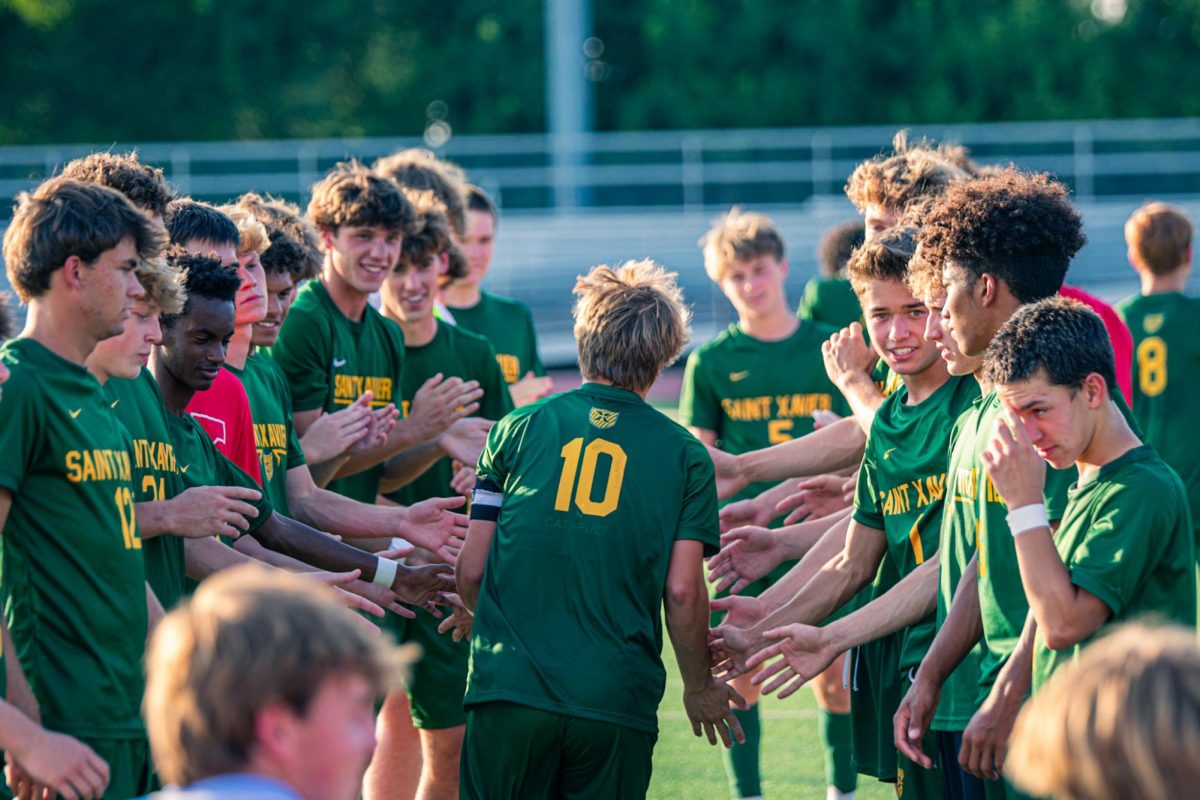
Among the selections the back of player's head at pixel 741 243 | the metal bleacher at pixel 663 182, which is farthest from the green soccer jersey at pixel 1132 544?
the metal bleacher at pixel 663 182

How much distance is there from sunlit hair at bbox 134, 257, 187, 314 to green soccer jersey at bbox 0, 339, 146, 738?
1.31ft

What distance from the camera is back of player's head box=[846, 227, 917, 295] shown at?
16.5 feet

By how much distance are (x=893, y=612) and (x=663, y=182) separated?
25.0 meters

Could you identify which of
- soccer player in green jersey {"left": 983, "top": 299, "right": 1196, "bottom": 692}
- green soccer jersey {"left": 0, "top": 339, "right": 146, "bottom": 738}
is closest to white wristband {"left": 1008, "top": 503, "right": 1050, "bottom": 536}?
soccer player in green jersey {"left": 983, "top": 299, "right": 1196, "bottom": 692}

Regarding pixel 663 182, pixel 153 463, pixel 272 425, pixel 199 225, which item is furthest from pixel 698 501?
pixel 663 182

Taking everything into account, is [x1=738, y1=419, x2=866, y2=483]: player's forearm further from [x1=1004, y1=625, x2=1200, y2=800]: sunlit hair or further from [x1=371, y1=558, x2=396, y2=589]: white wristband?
[x1=1004, y1=625, x2=1200, y2=800]: sunlit hair

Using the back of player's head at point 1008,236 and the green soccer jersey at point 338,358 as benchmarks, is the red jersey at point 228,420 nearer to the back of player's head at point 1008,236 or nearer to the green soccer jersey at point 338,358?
the green soccer jersey at point 338,358

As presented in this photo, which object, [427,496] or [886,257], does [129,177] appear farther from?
[427,496]

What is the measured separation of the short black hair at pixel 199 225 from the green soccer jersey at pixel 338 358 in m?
0.99

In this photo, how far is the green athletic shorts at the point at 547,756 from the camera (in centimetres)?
448

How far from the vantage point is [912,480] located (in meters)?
4.78

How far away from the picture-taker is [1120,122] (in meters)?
31.7

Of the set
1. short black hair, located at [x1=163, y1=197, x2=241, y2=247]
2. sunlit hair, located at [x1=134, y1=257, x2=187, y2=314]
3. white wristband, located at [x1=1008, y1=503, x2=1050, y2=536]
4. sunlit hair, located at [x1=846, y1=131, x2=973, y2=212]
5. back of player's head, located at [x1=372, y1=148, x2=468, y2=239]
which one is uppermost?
back of player's head, located at [x1=372, y1=148, x2=468, y2=239]

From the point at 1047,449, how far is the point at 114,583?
2.31 m
